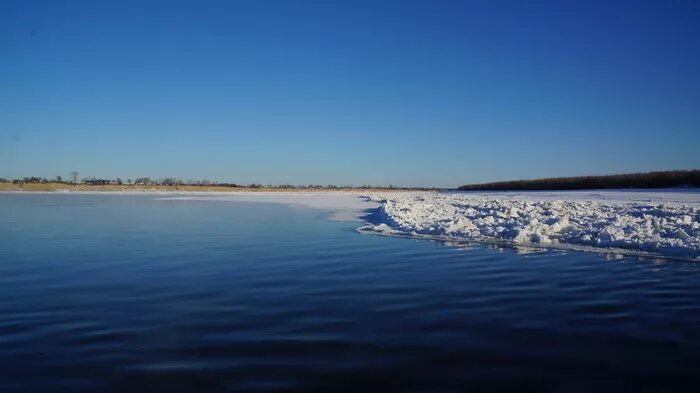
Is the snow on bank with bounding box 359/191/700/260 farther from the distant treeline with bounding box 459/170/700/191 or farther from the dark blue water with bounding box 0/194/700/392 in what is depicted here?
the distant treeline with bounding box 459/170/700/191

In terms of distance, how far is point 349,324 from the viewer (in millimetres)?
5172

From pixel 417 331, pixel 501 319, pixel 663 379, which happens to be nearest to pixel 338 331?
pixel 417 331

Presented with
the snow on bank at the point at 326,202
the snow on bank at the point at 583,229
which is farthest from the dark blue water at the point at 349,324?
the snow on bank at the point at 326,202

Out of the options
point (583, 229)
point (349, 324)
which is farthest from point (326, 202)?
point (349, 324)

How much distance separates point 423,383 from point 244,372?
1.39m

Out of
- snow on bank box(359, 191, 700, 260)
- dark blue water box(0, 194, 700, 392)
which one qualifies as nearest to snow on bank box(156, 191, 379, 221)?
snow on bank box(359, 191, 700, 260)

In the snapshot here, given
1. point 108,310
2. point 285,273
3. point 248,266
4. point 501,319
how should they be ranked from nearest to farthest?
point 501,319 < point 108,310 < point 285,273 < point 248,266

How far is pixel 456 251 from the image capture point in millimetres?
10906

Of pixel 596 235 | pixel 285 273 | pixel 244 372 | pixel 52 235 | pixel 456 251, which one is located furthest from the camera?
pixel 52 235

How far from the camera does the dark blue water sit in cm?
373

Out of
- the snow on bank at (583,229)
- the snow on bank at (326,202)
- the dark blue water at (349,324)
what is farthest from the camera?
the snow on bank at (326,202)

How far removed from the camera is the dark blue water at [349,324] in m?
3.73

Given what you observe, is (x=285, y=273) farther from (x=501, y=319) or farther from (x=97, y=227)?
(x=97, y=227)

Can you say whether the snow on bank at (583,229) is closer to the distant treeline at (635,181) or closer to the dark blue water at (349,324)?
the dark blue water at (349,324)
